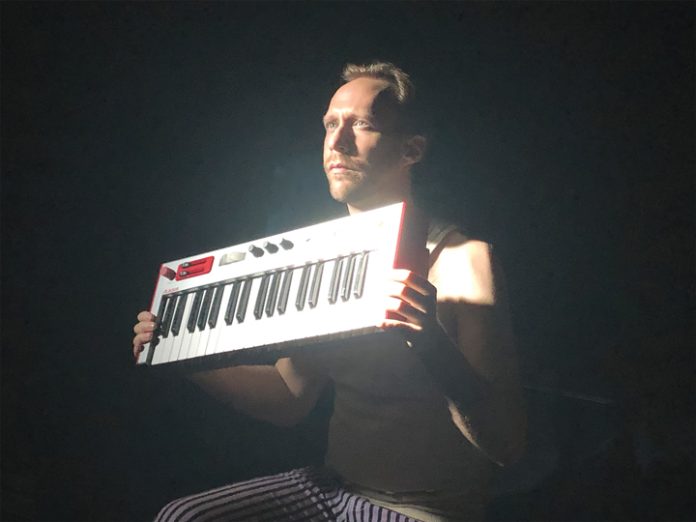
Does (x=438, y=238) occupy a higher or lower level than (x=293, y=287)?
higher

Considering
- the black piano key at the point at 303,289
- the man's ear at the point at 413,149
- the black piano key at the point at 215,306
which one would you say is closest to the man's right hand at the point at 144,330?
the black piano key at the point at 215,306

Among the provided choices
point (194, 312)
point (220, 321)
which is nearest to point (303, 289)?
point (220, 321)

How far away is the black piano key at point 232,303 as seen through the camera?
1470mm

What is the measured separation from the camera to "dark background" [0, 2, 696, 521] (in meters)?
2.07

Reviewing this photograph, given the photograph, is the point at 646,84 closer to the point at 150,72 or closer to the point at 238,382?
the point at 238,382

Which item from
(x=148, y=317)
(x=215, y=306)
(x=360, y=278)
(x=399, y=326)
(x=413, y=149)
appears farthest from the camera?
(x=413, y=149)

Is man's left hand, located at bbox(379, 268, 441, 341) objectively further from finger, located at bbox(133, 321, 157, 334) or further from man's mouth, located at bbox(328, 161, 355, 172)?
finger, located at bbox(133, 321, 157, 334)

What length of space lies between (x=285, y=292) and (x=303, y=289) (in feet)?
0.18

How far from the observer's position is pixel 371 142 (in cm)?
169

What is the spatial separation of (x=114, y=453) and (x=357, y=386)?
1.16 meters

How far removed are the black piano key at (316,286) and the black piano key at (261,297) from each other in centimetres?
15

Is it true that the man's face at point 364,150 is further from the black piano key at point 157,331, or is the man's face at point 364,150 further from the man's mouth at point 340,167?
the black piano key at point 157,331

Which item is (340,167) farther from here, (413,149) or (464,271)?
(464,271)

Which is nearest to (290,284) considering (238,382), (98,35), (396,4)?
(238,382)
